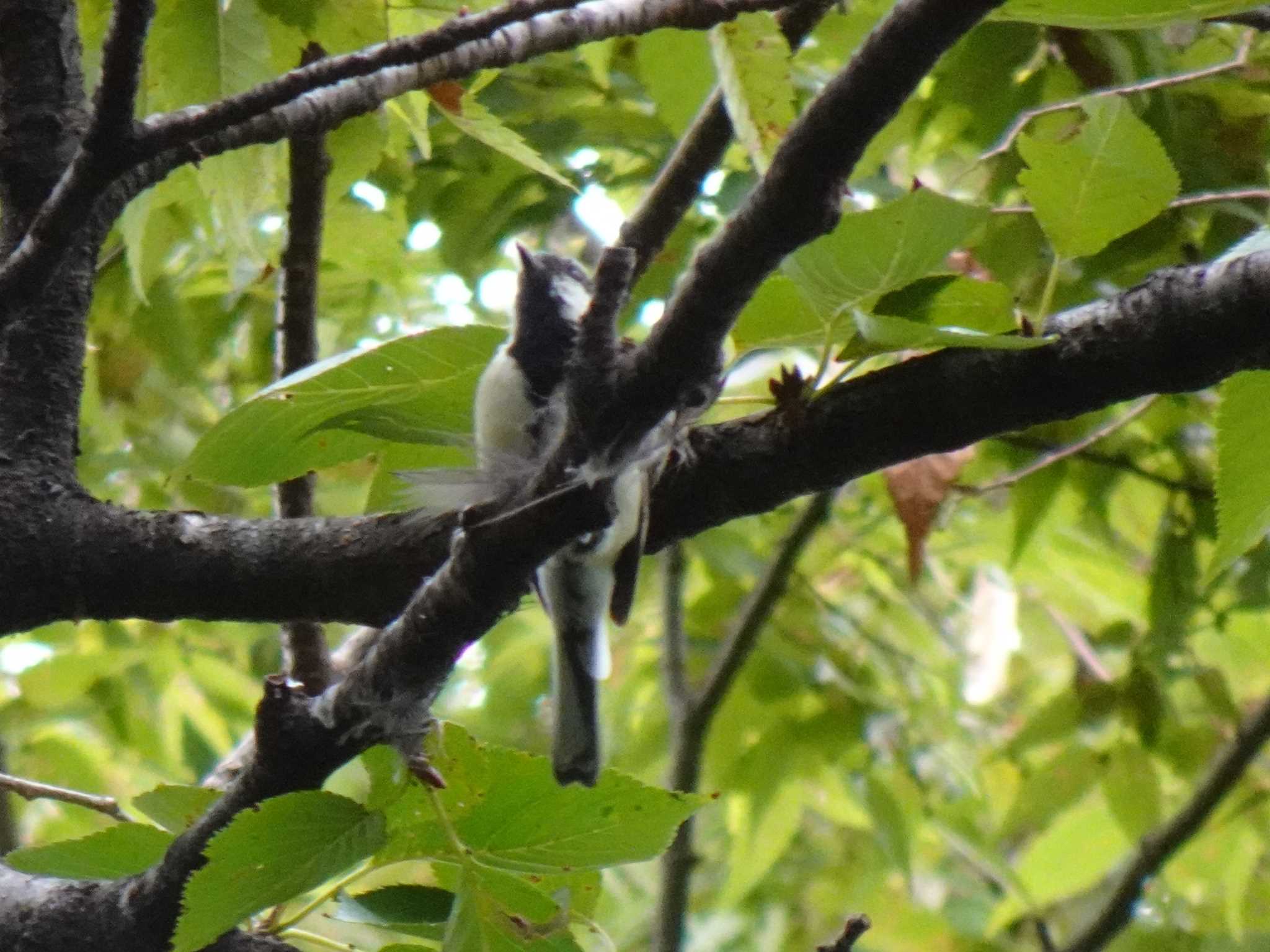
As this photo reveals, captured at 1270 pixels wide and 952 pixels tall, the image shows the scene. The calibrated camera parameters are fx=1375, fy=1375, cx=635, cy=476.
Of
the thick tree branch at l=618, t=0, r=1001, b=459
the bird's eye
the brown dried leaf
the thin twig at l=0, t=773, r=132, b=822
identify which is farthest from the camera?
the brown dried leaf

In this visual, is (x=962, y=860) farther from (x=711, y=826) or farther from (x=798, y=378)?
(x=798, y=378)

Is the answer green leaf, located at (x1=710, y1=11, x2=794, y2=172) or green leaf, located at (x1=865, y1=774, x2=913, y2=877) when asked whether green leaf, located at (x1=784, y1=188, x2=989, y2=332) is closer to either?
green leaf, located at (x1=710, y1=11, x2=794, y2=172)

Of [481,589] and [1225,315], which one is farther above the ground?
[1225,315]

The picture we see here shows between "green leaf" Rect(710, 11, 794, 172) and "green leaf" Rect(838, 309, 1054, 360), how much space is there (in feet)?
0.72

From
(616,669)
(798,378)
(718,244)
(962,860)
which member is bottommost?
(962,860)

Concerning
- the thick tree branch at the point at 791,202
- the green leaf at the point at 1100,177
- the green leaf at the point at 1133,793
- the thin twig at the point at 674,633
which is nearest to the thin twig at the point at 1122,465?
the green leaf at the point at 1133,793

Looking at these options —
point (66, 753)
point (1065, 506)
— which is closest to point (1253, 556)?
point (1065, 506)

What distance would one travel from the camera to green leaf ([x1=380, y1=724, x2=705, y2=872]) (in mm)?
1147

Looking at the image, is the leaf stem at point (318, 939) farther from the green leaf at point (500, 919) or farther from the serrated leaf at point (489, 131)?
the serrated leaf at point (489, 131)

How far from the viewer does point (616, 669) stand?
3295 millimetres

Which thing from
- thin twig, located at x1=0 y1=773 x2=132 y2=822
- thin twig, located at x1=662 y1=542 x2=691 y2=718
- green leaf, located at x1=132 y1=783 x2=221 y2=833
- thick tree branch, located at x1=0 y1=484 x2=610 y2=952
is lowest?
thin twig, located at x1=662 y1=542 x2=691 y2=718

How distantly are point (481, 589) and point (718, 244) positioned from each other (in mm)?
314

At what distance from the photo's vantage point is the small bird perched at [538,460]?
49.6 inches

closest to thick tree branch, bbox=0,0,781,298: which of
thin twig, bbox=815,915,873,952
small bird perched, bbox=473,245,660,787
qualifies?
small bird perched, bbox=473,245,660,787
